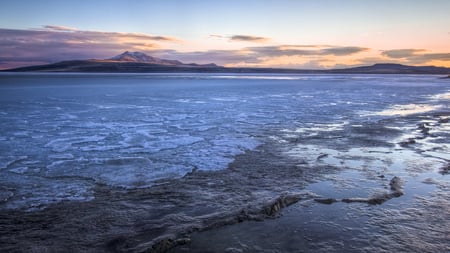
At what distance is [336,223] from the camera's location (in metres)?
5.08

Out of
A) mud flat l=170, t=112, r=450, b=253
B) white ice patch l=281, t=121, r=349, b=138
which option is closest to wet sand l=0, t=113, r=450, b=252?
mud flat l=170, t=112, r=450, b=253

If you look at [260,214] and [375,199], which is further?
[375,199]

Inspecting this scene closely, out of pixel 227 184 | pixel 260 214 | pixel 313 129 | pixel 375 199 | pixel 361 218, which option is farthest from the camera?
pixel 313 129

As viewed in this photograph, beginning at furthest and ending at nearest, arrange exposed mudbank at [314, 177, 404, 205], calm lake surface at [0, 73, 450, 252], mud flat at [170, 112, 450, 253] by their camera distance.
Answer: exposed mudbank at [314, 177, 404, 205] → calm lake surface at [0, 73, 450, 252] → mud flat at [170, 112, 450, 253]

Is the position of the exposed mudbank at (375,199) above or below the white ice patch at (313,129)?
below

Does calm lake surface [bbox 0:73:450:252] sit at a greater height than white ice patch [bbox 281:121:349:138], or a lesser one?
lesser

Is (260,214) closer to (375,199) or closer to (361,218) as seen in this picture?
(361,218)

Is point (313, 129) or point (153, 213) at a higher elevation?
point (313, 129)

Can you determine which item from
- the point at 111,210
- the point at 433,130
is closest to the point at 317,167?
the point at 111,210

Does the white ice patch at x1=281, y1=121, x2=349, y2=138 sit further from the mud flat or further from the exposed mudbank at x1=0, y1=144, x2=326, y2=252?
the exposed mudbank at x1=0, y1=144, x2=326, y2=252

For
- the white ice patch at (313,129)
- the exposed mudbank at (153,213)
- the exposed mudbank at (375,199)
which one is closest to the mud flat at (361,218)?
the exposed mudbank at (375,199)

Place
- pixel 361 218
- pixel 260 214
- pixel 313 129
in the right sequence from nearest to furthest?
pixel 361 218 → pixel 260 214 → pixel 313 129

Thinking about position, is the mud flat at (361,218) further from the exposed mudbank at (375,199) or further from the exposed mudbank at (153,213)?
the exposed mudbank at (153,213)

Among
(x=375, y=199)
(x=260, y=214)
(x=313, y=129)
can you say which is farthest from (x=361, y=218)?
(x=313, y=129)
